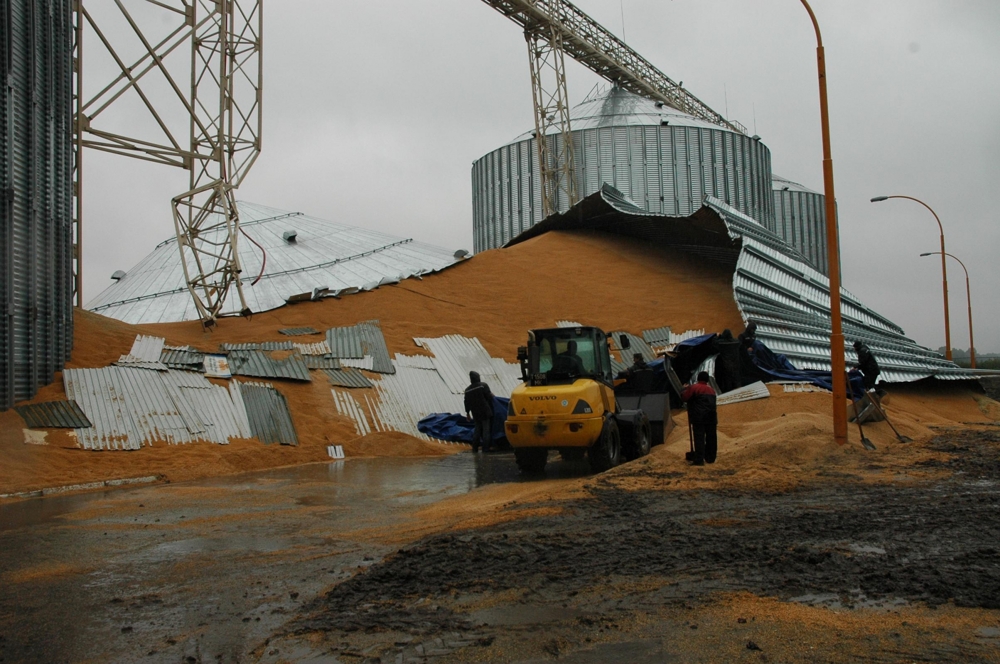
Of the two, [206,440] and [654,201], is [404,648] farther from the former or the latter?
[654,201]

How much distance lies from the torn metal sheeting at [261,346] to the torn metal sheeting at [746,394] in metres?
10.1

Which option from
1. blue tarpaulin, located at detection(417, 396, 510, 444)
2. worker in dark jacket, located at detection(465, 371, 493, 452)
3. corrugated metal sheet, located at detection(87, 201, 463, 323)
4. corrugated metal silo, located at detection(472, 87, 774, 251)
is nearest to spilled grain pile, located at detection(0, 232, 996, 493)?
blue tarpaulin, located at detection(417, 396, 510, 444)

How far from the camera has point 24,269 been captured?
1611 centimetres

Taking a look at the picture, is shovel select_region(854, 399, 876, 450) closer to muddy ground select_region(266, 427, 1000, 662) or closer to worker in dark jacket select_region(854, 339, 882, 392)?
worker in dark jacket select_region(854, 339, 882, 392)

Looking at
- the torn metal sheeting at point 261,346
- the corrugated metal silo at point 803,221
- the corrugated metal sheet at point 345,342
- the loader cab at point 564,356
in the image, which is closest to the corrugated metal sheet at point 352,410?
the corrugated metal sheet at point 345,342

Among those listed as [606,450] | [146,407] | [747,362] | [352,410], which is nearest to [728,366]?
[747,362]

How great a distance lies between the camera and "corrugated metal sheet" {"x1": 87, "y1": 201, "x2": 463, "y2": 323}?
34.9 meters

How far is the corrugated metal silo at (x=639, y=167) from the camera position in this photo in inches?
1635

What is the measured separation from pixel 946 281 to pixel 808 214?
67.7ft

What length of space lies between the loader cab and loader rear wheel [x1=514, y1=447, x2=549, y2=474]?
105 cm

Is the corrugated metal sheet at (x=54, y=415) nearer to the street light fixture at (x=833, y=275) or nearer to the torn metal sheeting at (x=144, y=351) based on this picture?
the torn metal sheeting at (x=144, y=351)

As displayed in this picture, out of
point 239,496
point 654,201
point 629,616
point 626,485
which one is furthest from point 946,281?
point 629,616

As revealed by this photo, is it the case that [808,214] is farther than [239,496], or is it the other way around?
[808,214]

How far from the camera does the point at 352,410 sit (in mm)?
18766
